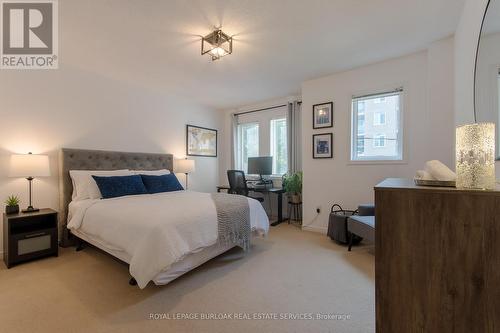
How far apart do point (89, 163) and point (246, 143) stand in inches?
123

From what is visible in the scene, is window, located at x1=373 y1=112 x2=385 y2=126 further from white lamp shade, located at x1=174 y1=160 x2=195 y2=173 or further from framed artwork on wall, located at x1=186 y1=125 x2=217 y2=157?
framed artwork on wall, located at x1=186 y1=125 x2=217 y2=157

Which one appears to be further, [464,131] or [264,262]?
[264,262]

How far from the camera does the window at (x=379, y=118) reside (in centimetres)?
329

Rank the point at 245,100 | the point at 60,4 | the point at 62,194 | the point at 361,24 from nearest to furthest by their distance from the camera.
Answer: the point at 60,4, the point at 361,24, the point at 62,194, the point at 245,100

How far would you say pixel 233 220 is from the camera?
256cm

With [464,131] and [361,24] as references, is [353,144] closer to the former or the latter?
[361,24]

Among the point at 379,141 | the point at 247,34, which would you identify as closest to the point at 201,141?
the point at 247,34

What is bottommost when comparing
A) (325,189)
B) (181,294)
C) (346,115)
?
(181,294)

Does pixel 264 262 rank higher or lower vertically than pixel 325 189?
lower

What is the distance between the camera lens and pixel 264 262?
2609 millimetres

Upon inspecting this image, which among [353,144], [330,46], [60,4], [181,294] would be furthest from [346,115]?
[60,4]

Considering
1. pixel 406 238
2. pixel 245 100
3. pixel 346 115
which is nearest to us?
pixel 406 238

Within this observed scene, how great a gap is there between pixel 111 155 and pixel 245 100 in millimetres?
2771

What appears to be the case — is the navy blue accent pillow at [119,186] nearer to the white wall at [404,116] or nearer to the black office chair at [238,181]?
the black office chair at [238,181]
